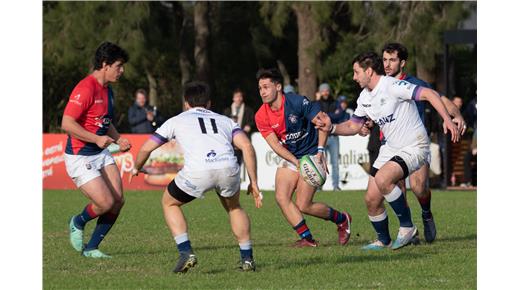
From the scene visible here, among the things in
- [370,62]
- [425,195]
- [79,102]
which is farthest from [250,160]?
[425,195]

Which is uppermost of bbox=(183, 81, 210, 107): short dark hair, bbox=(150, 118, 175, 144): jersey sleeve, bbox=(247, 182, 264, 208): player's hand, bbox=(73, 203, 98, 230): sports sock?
bbox=(183, 81, 210, 107): short dark hair

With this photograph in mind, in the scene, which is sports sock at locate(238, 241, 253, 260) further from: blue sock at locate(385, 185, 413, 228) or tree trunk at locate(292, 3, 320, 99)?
tree trunk at locate(292, 3, 320, 99)

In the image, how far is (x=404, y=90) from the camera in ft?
38.9

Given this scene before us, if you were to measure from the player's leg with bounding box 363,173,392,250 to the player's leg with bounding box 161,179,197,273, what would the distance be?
2676 millimetres

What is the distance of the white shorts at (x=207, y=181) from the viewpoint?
10.2 m

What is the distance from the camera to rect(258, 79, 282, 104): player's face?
12.6 metres

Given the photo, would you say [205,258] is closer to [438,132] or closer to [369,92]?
[369,92]

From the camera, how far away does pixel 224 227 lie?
612 inches

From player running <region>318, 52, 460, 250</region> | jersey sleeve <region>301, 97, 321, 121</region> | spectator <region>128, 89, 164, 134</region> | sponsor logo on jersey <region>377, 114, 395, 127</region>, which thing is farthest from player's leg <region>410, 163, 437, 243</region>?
spectator <region>128, 89, 164, 134</region>

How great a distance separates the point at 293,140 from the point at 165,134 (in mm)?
2946

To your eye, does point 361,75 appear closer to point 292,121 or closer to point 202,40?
point 292,121

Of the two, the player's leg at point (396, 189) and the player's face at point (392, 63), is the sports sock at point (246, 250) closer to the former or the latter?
the player's leg at point (396, 189)

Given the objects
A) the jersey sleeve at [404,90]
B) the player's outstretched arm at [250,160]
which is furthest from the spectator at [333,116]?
the player's outstretched arm at [250,160]

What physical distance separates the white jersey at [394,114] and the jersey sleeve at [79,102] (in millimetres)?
2773
